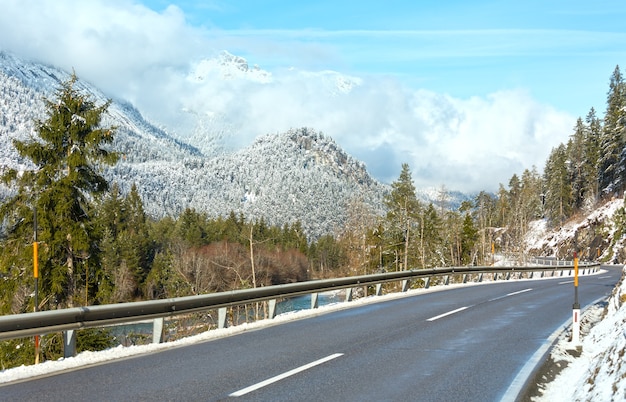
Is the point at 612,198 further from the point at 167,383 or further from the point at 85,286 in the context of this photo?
the point at 167,383

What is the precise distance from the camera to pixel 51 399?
22.8ft

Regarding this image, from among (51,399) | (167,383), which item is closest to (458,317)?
(167,383)

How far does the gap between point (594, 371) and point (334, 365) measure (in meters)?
3.64

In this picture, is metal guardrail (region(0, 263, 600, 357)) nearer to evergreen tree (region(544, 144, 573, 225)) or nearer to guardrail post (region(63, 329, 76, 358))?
guardrail post (region(63, 329, 76, 358))

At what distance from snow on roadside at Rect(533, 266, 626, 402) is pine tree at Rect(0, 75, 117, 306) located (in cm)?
2075

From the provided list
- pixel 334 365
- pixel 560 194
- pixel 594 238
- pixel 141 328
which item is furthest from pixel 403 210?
pixel 560 194

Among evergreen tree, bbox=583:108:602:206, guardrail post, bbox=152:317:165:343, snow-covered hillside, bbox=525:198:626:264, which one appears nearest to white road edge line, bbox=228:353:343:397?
guardrail post, bbox=152:317:165:343

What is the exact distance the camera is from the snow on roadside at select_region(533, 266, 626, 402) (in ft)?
19.7

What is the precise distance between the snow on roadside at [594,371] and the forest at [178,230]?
12.4 meters

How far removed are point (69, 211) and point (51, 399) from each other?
2080 centimetres

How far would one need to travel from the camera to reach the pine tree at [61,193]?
25531 mm

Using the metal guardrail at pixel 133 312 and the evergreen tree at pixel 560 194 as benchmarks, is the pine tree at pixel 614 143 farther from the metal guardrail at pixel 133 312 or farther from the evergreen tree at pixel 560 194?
the metal guardrail at pixel 133 312

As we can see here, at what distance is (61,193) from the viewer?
1021 inches

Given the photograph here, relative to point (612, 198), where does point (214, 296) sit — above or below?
below
